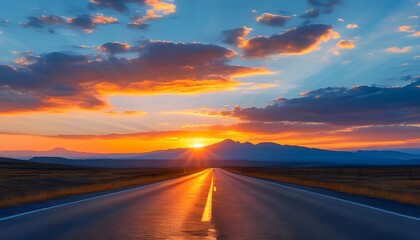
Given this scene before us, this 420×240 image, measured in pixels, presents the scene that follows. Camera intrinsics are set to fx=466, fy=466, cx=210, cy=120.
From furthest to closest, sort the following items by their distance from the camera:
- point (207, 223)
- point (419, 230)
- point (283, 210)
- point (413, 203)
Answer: point (413, 203) < point (283, 210) < point (207, 223) < point (419, 230)

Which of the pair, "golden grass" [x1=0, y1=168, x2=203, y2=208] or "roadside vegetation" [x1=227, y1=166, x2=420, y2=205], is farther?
"roadside vegetation" [x1=227, y1=166, x2=420, y2=205]

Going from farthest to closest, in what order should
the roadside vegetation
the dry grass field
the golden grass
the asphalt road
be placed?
the roadside vegetation < the dry grass field < the golden grass < the asphalt road

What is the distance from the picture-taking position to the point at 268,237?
32.3 ft

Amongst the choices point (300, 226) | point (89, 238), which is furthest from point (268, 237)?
point (89, 238)

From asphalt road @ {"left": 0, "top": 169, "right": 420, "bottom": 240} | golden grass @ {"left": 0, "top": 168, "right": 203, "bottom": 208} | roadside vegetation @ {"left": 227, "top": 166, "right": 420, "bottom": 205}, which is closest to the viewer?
asphalt road @ {"left": 0, "top": 169, "right": 420, "bottom": 240}

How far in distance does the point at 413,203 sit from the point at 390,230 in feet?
28.4

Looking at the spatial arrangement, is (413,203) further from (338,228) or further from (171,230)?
(171,230)

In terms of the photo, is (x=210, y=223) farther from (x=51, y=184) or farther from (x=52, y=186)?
(x=51, y=184)

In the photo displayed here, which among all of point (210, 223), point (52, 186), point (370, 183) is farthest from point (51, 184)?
point (210, 223)

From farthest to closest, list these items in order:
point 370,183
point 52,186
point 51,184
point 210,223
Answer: point 51,184 → point 370,183 → point 52,186 → point 210,223

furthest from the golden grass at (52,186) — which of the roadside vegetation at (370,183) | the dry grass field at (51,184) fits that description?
the roadside vegetation at (370,183)

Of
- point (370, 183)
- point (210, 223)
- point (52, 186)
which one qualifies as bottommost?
point (52, 186)

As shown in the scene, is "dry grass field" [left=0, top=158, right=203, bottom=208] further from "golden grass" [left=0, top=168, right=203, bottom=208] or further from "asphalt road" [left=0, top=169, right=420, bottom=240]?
"asphalt road" [left=0, top=169, right=420, bottom=240]

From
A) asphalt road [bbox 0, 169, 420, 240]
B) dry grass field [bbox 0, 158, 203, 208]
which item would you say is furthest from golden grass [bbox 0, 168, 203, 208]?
asphalt road [bbox 0, 169, 420, 240]
